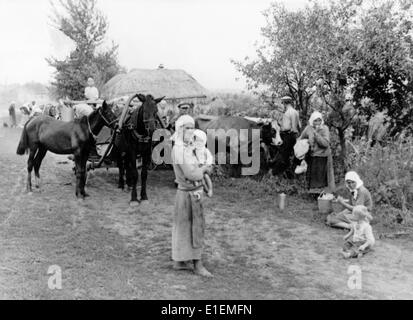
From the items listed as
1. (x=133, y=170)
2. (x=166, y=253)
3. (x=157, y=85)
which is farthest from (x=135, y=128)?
(x=157, y=85)

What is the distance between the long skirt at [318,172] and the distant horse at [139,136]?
10.5 feet

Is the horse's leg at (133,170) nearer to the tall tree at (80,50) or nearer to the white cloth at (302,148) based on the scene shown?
the white cloth at (302,148)

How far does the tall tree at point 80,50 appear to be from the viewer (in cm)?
2522

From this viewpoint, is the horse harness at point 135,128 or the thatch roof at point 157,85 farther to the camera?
the thatch roof at point 157,85

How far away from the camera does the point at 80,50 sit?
25656 mm

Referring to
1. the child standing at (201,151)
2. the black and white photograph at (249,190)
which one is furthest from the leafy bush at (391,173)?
the child standing at (201,151)

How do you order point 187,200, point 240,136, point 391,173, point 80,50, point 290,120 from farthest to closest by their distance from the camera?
point 80,50, point 240,136, point 290,120, point 391,173, point 187,200

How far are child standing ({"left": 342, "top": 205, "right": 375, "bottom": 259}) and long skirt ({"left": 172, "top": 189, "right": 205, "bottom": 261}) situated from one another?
88.7 inches

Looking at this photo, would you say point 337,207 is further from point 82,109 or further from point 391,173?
point 82,109

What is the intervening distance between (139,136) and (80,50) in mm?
17933

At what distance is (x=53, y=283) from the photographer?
5.47 m

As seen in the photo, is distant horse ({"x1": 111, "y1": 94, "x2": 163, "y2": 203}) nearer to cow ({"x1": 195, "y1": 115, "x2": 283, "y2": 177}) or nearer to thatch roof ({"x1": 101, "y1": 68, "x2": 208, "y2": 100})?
cow ({"x1": 195, "y1": 115, "x2": 283, "y2": 177})

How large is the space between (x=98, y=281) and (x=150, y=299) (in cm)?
81
